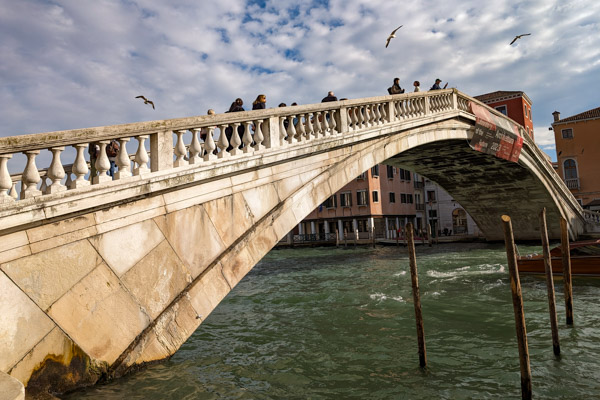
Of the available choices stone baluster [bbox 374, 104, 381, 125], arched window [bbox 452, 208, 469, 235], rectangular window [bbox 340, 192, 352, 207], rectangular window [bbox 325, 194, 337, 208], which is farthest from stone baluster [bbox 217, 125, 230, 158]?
arched window [bbox 452, 208, 469, 235]

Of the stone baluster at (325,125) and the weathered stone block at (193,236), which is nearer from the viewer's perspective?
the weathered stone block at (193,236)

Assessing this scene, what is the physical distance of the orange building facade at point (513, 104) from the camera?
27.5 m

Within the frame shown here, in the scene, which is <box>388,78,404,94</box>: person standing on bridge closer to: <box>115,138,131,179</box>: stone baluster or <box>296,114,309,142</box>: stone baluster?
<box>296,114,309,142</box>: stone baluster

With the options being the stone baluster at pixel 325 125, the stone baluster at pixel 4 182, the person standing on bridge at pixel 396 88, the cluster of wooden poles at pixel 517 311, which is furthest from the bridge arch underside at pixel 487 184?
the stone baluster at pixel 4 182

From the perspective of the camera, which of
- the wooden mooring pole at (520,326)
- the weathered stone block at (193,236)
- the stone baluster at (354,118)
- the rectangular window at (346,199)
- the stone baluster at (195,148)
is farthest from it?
the rectangular window at (346,199)

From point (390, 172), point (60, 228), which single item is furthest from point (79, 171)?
point (390, 172)

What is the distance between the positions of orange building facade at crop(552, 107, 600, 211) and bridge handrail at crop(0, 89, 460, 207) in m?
24.2

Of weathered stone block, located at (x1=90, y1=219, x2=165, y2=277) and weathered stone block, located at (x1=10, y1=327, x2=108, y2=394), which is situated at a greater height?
weathered stone block, located at (x1=90, y1=219, x2=165, y2=277)

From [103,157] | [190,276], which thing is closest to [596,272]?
[190,276]

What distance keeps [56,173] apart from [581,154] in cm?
3028

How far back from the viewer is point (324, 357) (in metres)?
5.15

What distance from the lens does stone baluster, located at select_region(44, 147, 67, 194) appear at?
11.3ft

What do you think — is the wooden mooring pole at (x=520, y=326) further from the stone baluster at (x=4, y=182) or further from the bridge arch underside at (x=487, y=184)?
the bridge arch underside at (x=487, y=184)

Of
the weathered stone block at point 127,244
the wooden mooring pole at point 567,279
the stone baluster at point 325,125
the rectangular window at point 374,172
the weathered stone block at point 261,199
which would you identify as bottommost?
the wooden mooring pole at point 567,279
